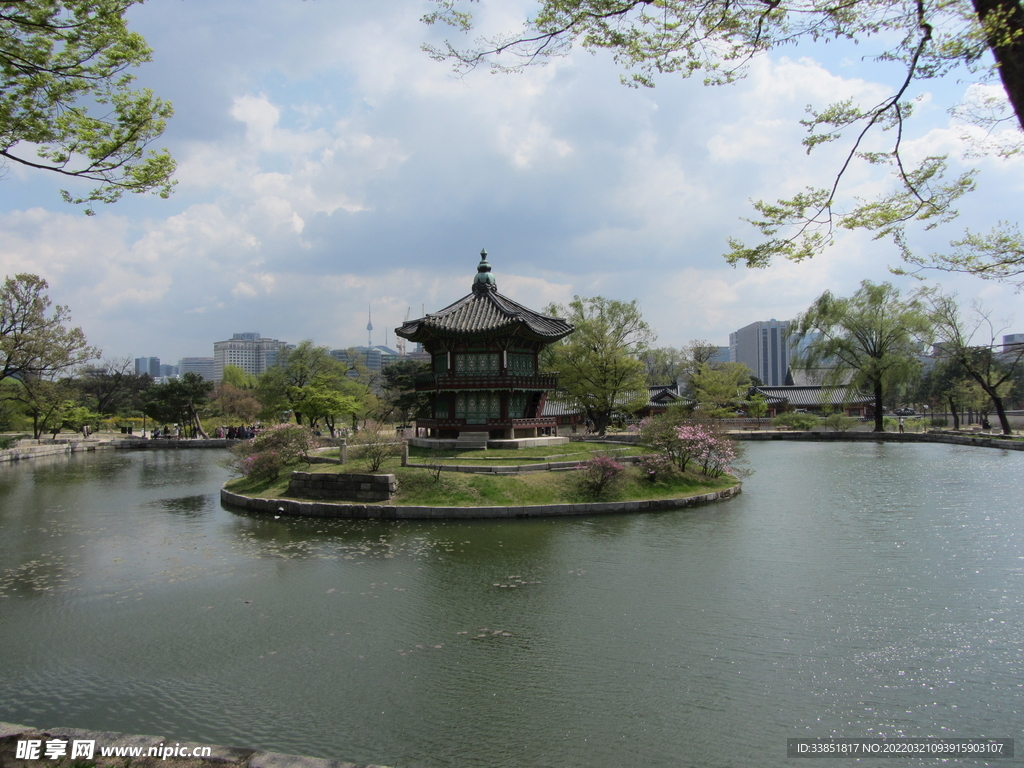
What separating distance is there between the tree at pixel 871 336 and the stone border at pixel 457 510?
1346 inches

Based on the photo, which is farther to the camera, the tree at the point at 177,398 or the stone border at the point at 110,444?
the tree at the point at 177,398

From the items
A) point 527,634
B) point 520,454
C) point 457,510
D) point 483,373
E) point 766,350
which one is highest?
point 766,350

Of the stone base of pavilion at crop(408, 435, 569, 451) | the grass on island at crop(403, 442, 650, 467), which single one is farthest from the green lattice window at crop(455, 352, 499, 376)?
the grass on island at crop(403, 442, 650, 467)

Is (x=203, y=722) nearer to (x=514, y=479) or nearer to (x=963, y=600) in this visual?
(x=963, y=600)

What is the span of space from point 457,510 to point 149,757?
1437cm

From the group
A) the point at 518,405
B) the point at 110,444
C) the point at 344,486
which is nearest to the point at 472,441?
the point at 518,405

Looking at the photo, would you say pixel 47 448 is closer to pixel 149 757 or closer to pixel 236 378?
pixel 236 378

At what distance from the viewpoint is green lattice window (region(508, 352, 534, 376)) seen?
32344 millimetres

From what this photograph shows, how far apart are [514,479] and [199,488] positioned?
56.3 ft

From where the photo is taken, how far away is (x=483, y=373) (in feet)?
105

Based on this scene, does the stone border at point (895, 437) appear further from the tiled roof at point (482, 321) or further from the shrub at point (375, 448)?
the shrub at point (375, 448)

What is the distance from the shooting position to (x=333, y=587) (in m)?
12.9

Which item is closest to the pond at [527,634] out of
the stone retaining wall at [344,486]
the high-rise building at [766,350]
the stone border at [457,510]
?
the stone border at [457,510]

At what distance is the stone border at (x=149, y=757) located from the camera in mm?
5668
